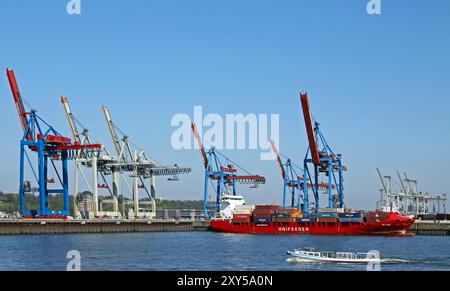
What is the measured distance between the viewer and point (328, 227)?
9581 centimetres

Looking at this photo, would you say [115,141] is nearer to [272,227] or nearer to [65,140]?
[65,140]

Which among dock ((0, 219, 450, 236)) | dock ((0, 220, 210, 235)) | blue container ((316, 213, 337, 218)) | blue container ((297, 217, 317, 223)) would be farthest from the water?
blue container ((297, 217, 317, 223))

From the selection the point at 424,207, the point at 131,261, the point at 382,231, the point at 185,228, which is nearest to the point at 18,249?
the point at 131,261

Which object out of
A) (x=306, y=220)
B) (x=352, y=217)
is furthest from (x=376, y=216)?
(x=306, y=220)

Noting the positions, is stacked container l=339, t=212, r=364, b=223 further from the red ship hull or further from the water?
the water

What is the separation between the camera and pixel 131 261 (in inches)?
1827

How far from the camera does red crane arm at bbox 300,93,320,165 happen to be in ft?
319

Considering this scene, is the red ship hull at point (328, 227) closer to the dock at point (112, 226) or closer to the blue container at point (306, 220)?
the blue container at point (306, 220)

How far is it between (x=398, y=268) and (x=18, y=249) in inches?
1369

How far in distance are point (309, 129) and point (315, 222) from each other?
15131mm

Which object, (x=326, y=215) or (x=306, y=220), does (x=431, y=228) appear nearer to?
(x=326, y=215)

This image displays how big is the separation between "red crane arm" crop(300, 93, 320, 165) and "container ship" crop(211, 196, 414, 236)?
9.07 m

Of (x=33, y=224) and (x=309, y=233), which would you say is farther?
(x=309, y=233)

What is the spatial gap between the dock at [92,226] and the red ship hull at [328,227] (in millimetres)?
11412
